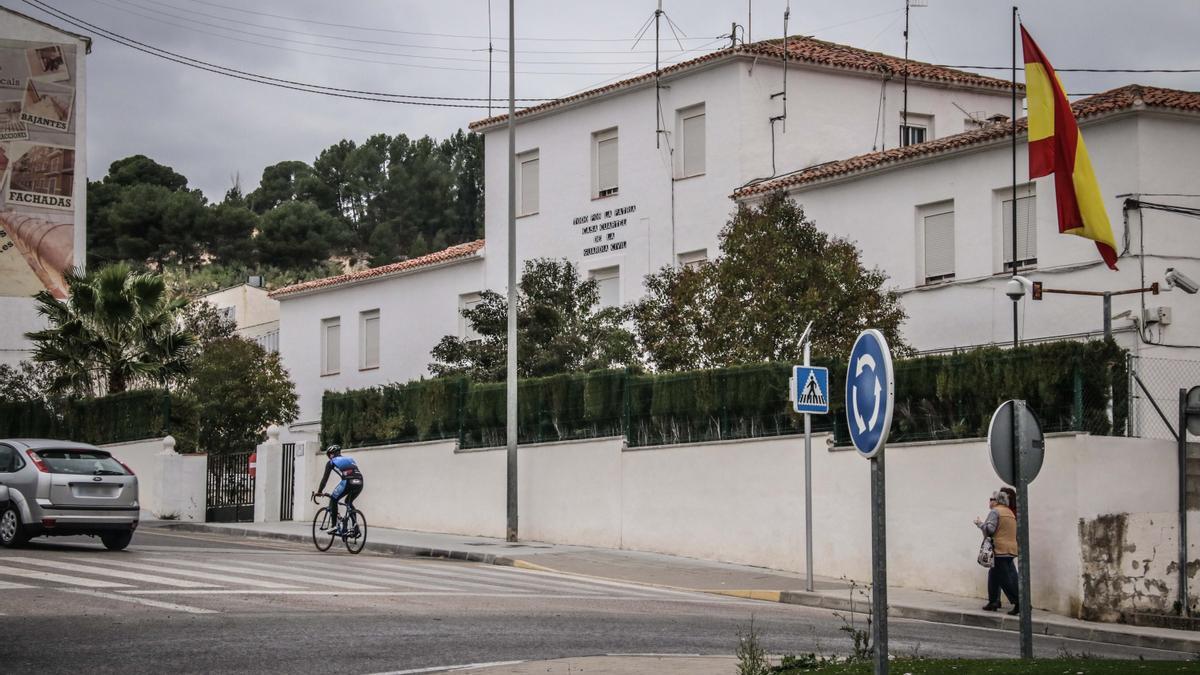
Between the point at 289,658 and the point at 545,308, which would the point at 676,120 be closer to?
the point at 545,308

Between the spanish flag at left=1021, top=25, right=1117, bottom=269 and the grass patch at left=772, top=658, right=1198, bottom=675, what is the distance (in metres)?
13.5

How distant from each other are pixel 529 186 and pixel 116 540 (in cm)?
2010

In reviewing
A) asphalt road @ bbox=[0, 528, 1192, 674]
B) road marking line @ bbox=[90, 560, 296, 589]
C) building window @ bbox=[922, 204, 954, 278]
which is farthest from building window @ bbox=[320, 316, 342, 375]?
road marking line @ bbox=[90, 560, 296, 589]

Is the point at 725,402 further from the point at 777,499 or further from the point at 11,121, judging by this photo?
the point at 11,121

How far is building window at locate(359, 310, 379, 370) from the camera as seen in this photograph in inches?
1807

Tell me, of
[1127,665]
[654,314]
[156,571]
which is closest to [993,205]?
[654,314]

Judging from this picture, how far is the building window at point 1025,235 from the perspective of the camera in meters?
29.1

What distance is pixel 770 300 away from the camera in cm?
2709

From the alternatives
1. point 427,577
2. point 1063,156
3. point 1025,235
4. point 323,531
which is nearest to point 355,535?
point 323,531

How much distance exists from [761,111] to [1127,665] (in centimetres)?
2571

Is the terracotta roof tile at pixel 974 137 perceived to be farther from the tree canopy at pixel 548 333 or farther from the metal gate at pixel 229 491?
the metal gate at pixel 229 491

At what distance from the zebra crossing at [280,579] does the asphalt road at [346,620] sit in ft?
0.11

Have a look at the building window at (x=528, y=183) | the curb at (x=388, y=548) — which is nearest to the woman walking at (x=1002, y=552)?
the curb at (x=388, y=548)

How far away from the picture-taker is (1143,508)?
19.9 metres
